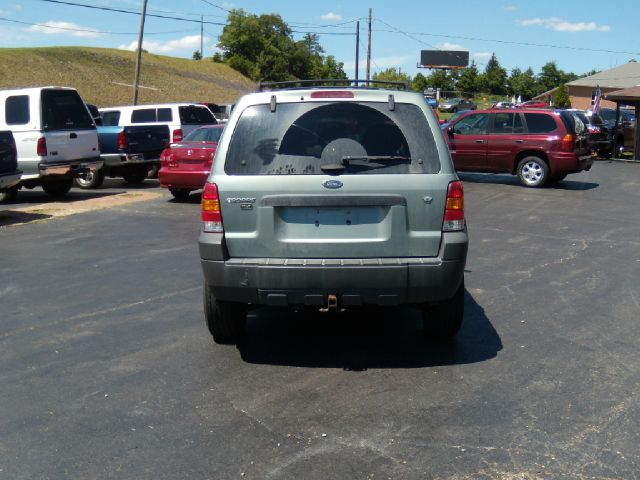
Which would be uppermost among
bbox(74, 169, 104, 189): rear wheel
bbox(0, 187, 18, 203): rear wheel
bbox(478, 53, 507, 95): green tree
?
bbox(478, 53, 507, 95): green tree

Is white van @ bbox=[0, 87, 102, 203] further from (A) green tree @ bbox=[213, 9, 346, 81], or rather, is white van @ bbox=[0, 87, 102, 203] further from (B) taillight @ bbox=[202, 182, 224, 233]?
(A) green tree @ bbox=[213, 9, 346, 81]

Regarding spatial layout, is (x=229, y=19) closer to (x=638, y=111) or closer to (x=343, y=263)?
(x=638, y=111)

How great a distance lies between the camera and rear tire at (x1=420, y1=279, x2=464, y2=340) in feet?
17.6

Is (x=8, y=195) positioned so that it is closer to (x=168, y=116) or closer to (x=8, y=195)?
(x=8, y=195)

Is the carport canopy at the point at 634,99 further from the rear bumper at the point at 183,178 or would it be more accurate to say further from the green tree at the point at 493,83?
the green tree at the point at 493,83

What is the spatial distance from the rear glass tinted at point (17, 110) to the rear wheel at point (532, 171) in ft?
35.8

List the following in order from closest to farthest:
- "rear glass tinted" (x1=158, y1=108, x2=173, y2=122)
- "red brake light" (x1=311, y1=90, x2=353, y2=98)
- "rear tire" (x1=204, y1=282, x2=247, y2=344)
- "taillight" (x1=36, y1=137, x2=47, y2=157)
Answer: "red brake light" (x1=311, y1=90, x2=353, y2=98) → "rear tire" (x1=204, y1=282, x2=247, y2=344) → "taillight" (x1=36, y1=137, x2=47, y2=157) → "rear glass tinted" (x1=158, y1=108, x2=173, y2=122)

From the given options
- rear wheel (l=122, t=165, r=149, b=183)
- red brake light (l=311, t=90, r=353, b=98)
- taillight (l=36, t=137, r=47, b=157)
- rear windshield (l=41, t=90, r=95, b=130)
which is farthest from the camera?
rear wheel (l=122, t=165, r=149, b=183)

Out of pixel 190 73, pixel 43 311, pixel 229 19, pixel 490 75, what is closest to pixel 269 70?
pixel 229 19

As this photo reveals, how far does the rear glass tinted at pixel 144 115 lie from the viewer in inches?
776

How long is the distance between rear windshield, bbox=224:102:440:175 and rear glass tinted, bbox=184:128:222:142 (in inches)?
379

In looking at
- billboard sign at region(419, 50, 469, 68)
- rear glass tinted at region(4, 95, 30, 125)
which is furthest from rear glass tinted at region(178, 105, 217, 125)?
billboard sign at region(419, 50, 469, 68)

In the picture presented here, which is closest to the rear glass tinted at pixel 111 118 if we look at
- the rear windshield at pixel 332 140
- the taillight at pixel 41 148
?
the taillight at pixel 41 148


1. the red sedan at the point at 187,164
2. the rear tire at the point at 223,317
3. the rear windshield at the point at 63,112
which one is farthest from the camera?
the rear windshield at the point at 63,112
